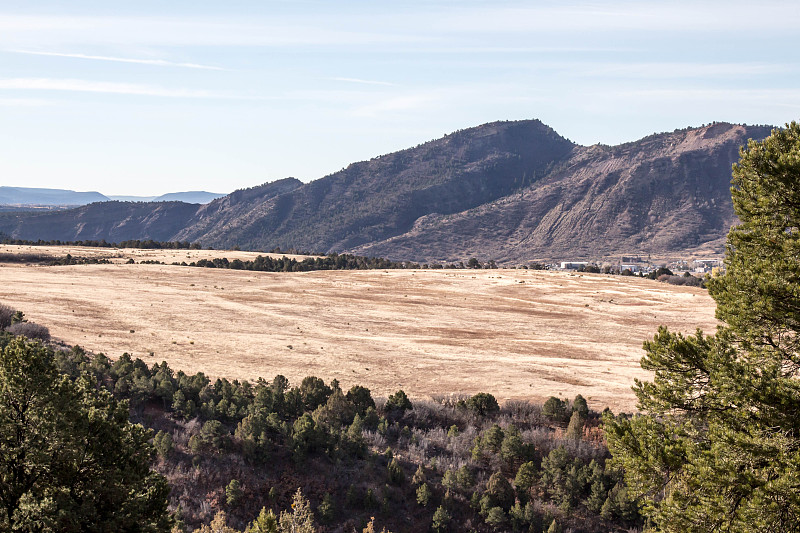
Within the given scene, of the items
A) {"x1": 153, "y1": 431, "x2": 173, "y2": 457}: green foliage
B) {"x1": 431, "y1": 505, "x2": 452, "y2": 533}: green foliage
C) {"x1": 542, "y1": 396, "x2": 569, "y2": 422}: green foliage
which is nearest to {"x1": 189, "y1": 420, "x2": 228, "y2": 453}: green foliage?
{"x1": 153, "y1": 431, "x2": 173, "y2": 457}: green foliage

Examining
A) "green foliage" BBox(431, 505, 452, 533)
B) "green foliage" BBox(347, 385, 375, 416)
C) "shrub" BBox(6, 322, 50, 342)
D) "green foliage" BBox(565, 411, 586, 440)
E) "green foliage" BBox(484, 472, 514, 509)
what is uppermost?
"shrub" BBox(6, 322, 50, 342)

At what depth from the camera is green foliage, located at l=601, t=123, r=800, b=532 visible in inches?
356

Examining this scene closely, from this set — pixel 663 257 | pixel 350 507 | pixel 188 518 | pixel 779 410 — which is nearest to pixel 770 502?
pixel 779 410

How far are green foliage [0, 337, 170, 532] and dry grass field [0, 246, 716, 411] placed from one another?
2438 centimetres

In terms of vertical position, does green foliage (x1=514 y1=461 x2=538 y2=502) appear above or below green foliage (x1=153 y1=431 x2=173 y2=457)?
below

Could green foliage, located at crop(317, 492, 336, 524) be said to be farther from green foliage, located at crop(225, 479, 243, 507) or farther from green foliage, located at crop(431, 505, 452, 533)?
green foliage, located at crop(431, 505, 452, 533)

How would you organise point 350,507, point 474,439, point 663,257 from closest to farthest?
point 350,507 → point 474,439 → point 663,257

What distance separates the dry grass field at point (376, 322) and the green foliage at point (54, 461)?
24381 mm

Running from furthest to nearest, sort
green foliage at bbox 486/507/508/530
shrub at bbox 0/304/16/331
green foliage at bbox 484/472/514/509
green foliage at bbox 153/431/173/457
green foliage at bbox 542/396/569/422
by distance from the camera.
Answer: shrub at bbox 0/304/16/331 → green foliage at bbox 542/396/569/422 → green foliage at bbox 484/472/514/509 → green foliage at bbox 153/431/173/457 → green foliage at bbox 486/507/508/530

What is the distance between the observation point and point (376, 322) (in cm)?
5709

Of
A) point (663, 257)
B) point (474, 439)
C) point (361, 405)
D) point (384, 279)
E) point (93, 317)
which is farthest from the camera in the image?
point (663, 257)

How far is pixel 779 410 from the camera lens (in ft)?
30.5

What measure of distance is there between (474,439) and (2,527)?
1927cm

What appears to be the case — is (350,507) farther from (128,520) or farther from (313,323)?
(313,323)
